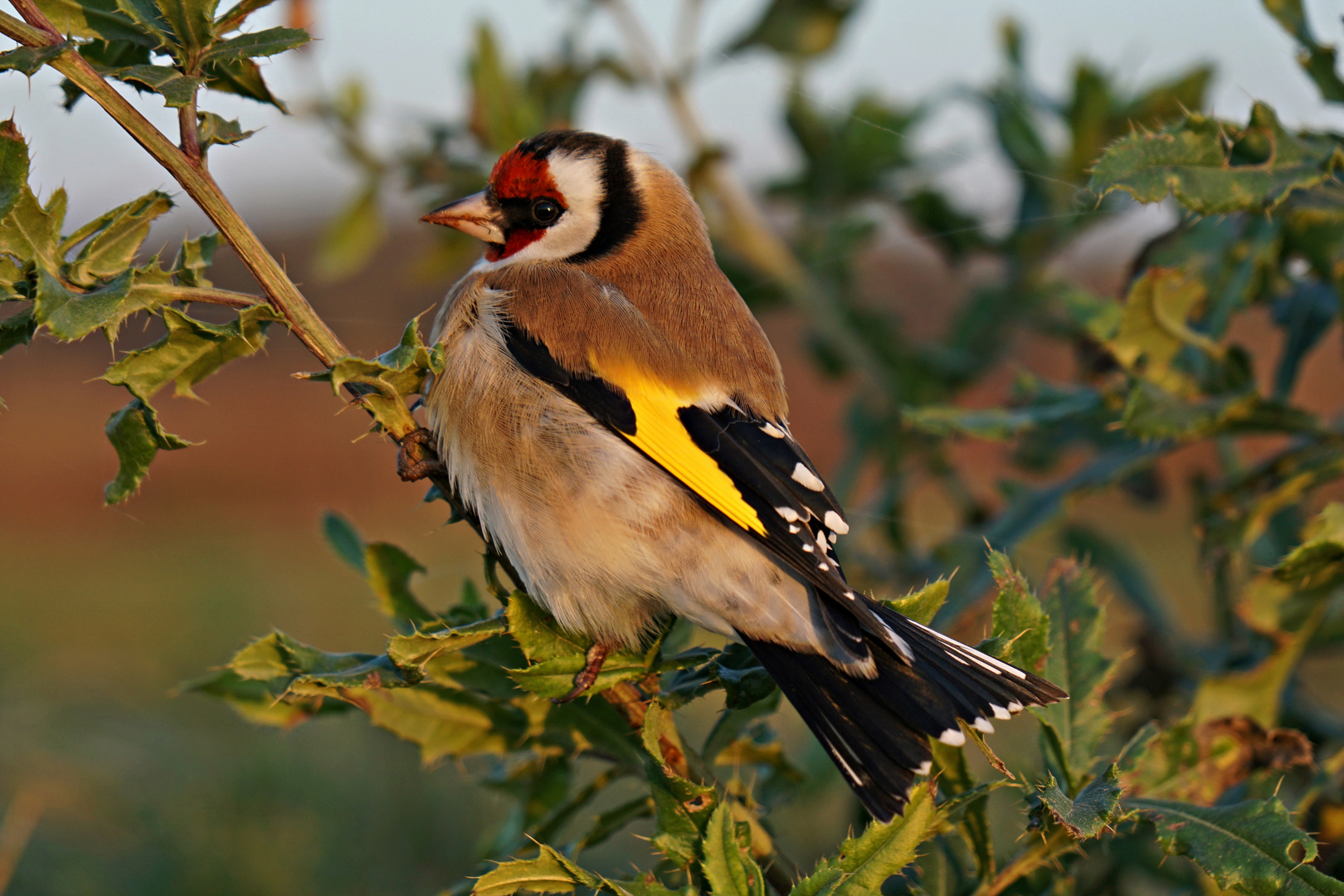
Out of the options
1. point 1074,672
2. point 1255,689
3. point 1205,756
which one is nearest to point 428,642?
point 1074,672

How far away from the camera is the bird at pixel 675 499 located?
1.67 meters

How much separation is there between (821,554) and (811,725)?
0.29m

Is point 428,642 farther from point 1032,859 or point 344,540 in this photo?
point 1032,859

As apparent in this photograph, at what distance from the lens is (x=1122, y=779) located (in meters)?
1.75

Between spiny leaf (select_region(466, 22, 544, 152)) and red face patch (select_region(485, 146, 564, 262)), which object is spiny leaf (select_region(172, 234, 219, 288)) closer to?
red face patch (select_region(485, 146, 564, 262))

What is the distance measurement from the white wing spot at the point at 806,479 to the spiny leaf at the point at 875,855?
61cm

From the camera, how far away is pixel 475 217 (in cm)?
255

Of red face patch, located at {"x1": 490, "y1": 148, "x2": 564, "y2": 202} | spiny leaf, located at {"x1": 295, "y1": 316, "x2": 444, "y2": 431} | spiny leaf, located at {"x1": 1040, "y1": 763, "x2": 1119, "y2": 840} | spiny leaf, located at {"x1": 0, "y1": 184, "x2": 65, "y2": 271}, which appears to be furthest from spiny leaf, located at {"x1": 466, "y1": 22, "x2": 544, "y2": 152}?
spiny leaf, located at {"x1": 1040, "y1": 763, "x2": 1119, "y2": 840}

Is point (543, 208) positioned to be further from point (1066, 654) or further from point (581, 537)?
point (1066, 654)

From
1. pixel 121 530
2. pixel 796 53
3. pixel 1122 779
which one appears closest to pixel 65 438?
pixel 121 530

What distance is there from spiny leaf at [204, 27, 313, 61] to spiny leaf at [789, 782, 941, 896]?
1255mm

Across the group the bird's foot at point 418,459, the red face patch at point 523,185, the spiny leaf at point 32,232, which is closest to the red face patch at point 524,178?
the red face patch at point 523,185

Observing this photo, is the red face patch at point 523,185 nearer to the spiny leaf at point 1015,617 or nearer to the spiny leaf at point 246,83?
the spiny leaf at point 246,83

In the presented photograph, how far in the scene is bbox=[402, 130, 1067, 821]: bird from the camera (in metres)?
1.67
